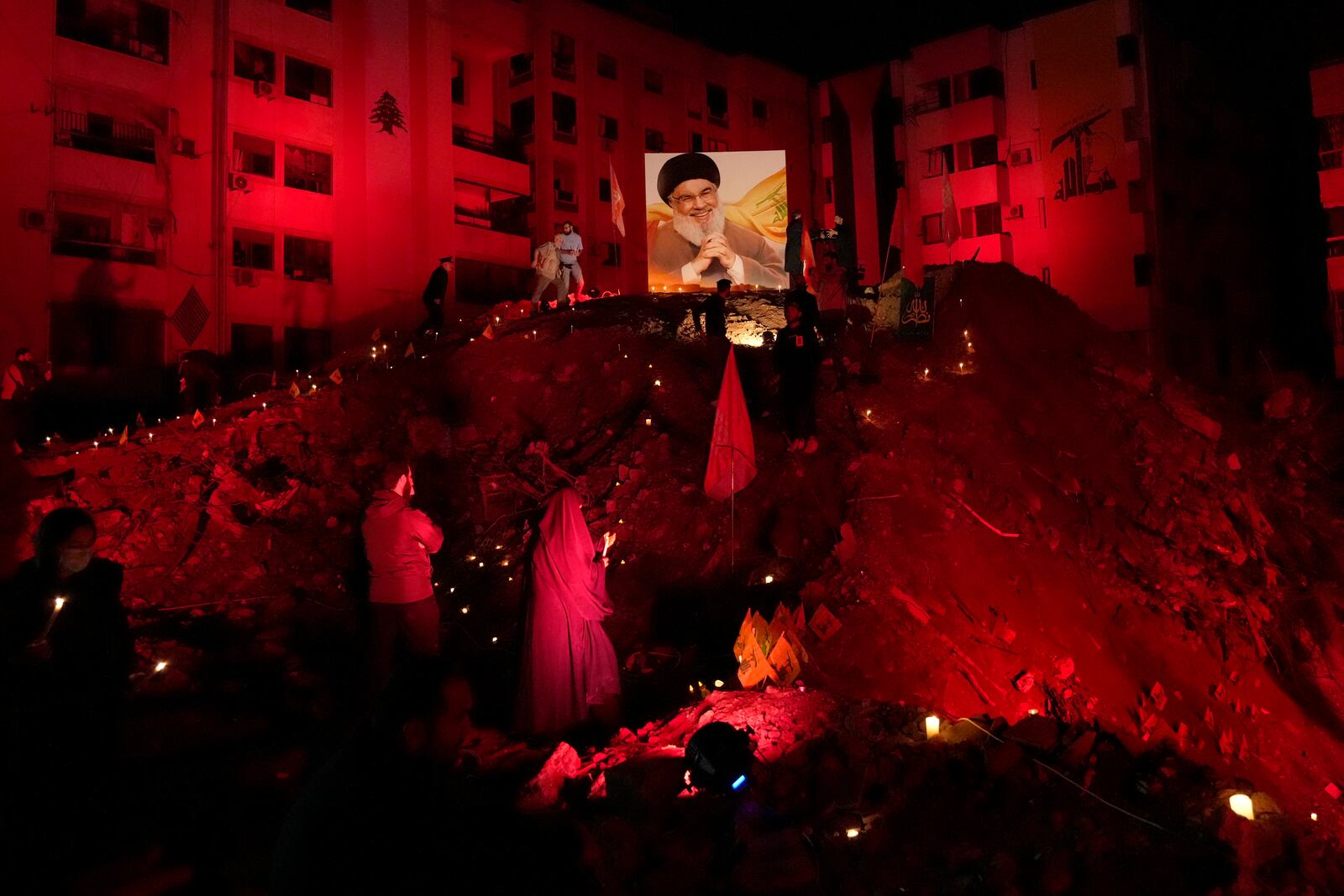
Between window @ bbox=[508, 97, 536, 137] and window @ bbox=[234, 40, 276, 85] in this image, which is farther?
window @ bbox=[508, 97, 536, 137]

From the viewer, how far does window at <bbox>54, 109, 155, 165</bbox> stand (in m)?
19.8

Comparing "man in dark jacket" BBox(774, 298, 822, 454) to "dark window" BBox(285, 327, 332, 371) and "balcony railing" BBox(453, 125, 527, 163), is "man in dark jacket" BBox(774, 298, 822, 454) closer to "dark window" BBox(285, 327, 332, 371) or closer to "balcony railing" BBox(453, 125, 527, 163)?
"dark window" BBox(285, 327, 332, 371)

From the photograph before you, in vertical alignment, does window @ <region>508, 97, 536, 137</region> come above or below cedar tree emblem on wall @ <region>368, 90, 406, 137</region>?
above

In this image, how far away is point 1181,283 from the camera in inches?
1118

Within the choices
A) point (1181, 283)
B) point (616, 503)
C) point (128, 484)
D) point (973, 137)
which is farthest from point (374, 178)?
point (1181, 283)

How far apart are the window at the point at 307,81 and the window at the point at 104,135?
13.1 feet

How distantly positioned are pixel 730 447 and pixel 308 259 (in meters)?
17.9

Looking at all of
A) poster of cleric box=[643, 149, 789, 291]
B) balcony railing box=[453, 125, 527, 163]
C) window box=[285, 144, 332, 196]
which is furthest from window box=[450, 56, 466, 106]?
poster of cleric box=[643, 149, 789, 291]

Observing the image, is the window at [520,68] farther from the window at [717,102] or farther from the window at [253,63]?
the window at [253,63]

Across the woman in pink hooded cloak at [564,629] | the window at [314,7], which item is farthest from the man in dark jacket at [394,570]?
the window at [314,7]

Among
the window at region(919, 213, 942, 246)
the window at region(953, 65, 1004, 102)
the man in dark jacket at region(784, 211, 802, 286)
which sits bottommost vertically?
the man in dark jacket at region(784, 211, 802, 286)

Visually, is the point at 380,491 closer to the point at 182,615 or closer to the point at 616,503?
the point at 182,615

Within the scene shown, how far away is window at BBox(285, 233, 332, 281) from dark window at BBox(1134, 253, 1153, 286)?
23754mm

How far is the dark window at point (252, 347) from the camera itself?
22.0 metres
